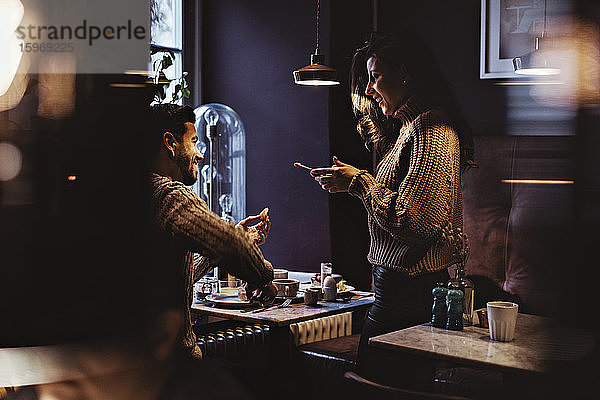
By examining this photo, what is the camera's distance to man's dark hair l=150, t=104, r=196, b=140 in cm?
86

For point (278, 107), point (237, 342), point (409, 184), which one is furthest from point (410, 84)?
point (278, 107)

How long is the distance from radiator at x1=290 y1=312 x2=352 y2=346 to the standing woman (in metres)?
0.42

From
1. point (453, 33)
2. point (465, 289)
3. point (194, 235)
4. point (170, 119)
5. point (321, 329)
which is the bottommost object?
point (321, 329)

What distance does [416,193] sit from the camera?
3.47 feet

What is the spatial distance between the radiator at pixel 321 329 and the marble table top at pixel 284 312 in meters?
0.06

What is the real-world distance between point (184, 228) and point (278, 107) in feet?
3.96

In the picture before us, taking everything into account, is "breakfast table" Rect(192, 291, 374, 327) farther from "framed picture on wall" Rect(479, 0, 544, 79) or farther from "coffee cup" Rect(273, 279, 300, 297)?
"framed picture on wall" Rect(479, 0, 544, 79)

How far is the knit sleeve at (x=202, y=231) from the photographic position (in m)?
0.78

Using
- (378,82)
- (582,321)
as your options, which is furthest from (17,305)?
(378,82)

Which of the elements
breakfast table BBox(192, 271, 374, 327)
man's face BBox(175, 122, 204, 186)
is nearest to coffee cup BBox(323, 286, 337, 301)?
breakfast table BBox(192, 271, 374, 327)

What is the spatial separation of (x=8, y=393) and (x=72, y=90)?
34 centimetres

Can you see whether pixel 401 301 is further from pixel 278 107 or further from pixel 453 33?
pixel 278 107

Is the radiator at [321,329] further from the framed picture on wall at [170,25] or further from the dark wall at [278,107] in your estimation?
the framed picture on wall at [170,25]

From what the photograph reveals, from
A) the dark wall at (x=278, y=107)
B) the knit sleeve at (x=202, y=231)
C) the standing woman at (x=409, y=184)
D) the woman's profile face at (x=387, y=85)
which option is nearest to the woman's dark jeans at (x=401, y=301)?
the standing woman at (x=409, y=184)
